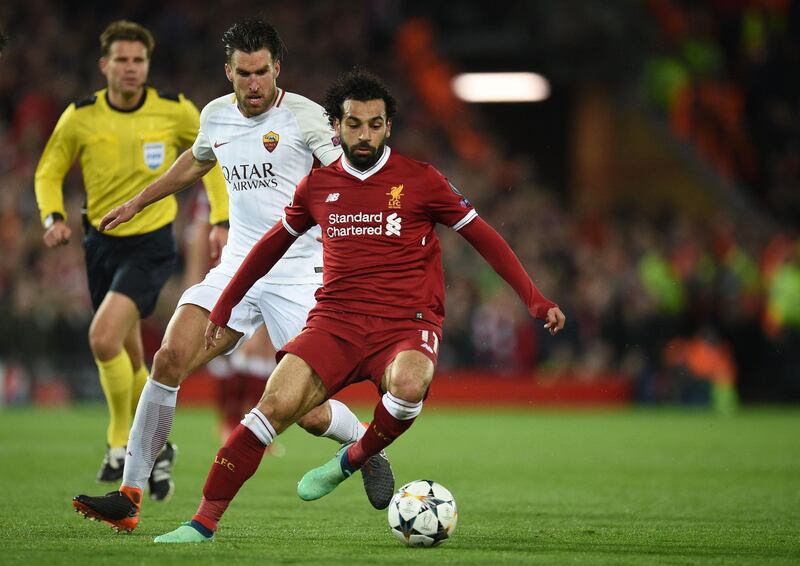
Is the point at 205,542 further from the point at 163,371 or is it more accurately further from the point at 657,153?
the point at 657,153

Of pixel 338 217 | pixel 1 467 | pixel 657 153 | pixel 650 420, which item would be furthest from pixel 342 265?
pixel 657 153

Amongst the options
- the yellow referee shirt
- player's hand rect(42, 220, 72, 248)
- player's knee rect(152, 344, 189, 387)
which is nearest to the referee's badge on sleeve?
the yellow referee shirt

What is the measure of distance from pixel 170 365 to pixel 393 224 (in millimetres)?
1331

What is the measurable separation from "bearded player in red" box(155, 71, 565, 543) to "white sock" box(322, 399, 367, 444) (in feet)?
2.52

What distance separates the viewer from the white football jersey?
6.92m

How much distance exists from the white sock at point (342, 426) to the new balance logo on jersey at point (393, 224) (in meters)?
1.27

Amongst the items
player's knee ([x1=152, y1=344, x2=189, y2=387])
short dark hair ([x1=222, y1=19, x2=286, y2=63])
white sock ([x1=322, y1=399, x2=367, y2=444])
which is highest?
short dark hair ([x1=222, y1=19, x2=286, y2=63])

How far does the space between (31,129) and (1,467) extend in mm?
9928

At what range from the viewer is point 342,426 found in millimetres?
7223

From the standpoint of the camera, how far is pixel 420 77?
24.1 m

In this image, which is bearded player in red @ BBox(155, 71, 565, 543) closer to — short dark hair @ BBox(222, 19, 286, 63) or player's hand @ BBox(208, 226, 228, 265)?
short dark hair @ BBox(222, 19, 286, 63)

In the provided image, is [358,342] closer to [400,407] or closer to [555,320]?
[400,407]

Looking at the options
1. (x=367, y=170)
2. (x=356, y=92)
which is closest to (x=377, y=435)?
(x=367, y=170)

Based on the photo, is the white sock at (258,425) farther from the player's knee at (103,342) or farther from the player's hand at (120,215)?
the player's knee at (103,342)
